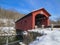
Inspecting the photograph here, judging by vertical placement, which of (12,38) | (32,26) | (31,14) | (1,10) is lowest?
(12,38)

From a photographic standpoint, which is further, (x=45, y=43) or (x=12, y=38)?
(x=12, y=38)

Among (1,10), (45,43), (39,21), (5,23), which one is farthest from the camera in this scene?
(1,10)

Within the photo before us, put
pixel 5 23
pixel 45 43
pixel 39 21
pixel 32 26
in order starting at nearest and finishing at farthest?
pixel 45 43
pixel 32 26
pixel 39 21
pixel 5 23

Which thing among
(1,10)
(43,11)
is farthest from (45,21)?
(1,10)

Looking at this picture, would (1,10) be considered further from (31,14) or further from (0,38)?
(31,14)

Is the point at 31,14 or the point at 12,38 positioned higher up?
the point at 31,14

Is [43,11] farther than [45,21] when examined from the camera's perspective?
No

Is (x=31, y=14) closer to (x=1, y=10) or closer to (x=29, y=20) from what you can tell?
(x=29, y=20)

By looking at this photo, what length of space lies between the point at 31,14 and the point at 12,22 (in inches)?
1276

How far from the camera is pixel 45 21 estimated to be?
20.8 m

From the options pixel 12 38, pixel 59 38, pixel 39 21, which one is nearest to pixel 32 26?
pixel 39 21

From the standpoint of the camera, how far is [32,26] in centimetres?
1834

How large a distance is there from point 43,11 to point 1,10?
191 feet

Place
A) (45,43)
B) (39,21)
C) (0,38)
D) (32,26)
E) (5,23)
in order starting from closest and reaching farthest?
(45,43), (32,26), (39,21), (0,38), (5,23)
